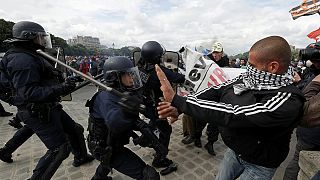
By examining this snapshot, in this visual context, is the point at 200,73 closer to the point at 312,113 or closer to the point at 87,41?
the point at 312,113

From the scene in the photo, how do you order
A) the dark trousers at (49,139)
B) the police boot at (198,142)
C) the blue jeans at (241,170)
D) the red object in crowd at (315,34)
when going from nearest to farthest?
the blue jeans at (241,170), the dark trousers at (49,139), the police boot at (198,142), the red object in crowd at (315,34)

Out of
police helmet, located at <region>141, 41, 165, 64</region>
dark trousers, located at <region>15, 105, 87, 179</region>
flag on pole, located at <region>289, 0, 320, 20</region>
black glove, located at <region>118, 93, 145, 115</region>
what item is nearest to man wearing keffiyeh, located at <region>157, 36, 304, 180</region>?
black glove, located at <region>118, 93, 145, 115</region>

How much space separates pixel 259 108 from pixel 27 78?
2.34 metres

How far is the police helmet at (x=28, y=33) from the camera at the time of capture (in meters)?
2.54

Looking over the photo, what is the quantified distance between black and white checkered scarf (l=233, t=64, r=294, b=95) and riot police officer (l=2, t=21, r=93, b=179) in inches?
81.1

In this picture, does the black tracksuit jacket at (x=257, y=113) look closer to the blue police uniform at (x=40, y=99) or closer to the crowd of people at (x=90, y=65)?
the blue police uniform at (x=40, y=99)

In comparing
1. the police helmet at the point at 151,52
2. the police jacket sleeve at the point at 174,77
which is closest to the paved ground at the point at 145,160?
the police jacket sleeve at the point at 174,77

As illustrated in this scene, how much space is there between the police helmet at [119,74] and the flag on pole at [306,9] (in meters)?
7.17

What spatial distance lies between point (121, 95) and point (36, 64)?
4.29 ft

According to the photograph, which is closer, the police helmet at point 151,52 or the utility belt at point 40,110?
the utility belt at point 40,110

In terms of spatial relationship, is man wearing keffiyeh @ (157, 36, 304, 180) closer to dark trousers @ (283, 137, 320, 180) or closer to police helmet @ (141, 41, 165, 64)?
dark trousers @ (283, 137, 320, 180)

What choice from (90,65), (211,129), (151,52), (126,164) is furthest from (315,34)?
(90,65)

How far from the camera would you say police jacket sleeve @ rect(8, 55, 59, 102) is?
2.34 meters

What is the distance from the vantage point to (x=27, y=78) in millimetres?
2346
